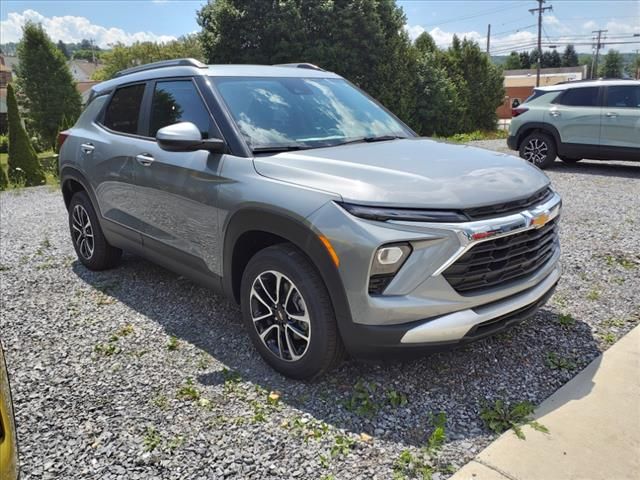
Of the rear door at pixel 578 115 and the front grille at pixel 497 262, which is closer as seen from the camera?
the front grille at pixel 497 262

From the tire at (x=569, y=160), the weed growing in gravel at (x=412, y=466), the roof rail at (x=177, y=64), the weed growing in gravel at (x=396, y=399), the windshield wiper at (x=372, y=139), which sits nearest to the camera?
the weed growing in gravel at (x=412, y=466)

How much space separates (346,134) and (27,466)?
2597 millimetres

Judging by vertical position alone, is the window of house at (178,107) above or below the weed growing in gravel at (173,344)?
above

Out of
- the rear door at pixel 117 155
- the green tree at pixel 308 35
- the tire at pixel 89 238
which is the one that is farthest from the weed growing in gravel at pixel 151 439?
the green tree at pixel 308 35

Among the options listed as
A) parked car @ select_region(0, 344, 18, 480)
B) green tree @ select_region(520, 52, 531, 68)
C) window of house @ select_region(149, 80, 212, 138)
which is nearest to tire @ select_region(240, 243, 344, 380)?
window of house @ select_region(149, 80, 212, 138)

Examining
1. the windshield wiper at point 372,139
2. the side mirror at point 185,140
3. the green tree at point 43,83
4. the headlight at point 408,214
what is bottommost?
the headlight at point 408,214

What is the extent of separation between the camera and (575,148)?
33.0ft

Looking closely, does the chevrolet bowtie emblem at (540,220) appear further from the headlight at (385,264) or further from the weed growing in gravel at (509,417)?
the weed growing in gravel at (509,417)

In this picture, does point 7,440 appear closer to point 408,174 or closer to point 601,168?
point 408,174

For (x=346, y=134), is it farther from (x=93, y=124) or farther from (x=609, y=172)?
(x=609, y=172)

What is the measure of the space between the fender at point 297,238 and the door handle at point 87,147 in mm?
2100

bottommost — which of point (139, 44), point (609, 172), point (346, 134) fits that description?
point (609, 172)

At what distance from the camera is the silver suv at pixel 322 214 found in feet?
8.27

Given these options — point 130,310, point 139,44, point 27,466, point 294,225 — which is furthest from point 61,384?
point 139,44
